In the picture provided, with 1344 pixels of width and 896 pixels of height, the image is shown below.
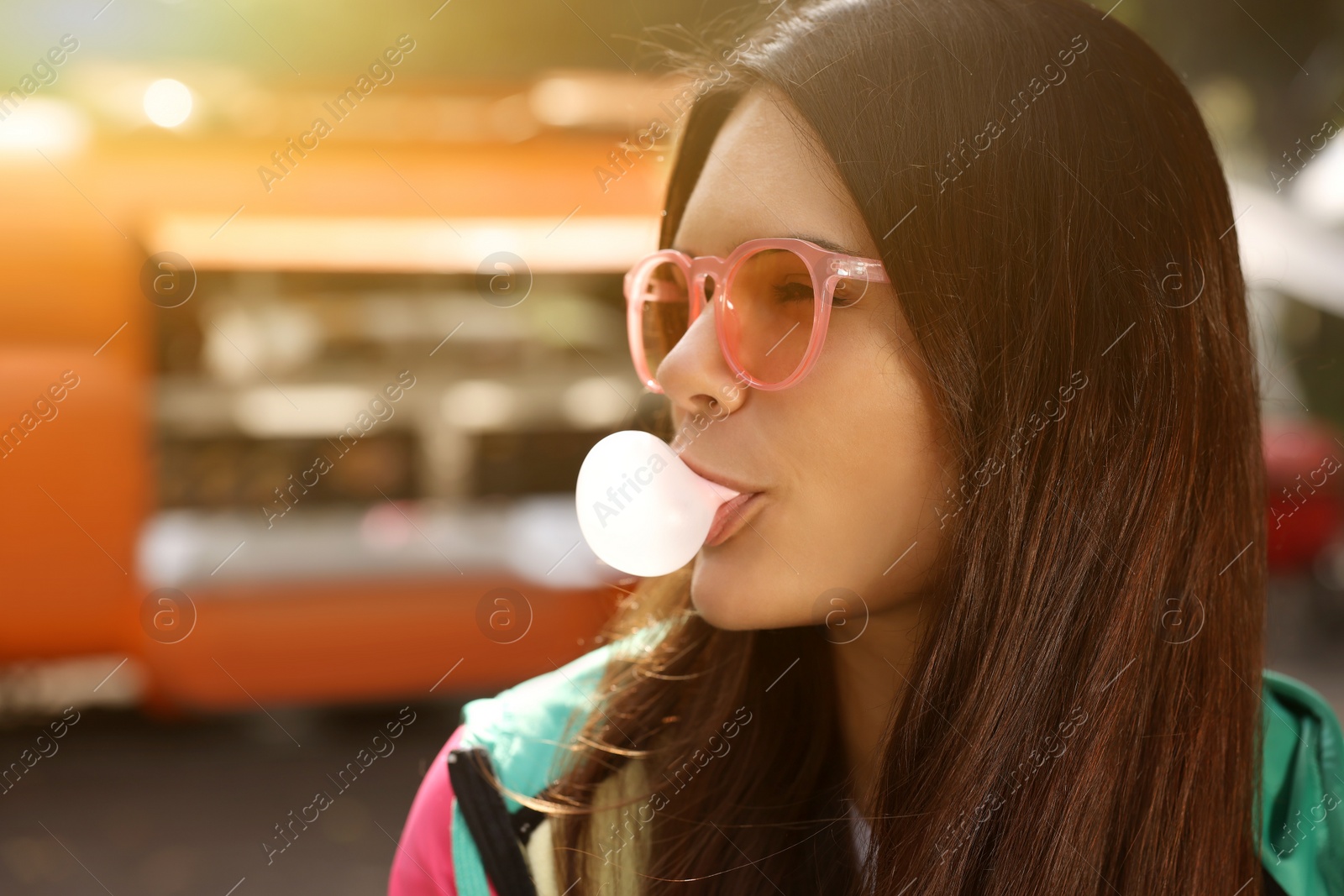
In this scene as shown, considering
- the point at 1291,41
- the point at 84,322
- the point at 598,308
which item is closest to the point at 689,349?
the point at 598,308

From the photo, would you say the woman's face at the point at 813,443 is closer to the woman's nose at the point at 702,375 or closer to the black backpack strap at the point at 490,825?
the woman's nose at the point at 702,375

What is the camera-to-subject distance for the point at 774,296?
1185 mm

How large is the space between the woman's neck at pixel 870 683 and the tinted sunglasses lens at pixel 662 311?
1.45 ft

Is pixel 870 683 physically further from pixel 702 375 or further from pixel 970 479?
pixel 702 375

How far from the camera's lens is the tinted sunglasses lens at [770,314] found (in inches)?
45.8

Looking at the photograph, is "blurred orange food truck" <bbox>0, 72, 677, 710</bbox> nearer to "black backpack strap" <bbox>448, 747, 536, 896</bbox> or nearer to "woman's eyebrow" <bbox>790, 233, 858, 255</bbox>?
"black backpack strap" <bbox>448, 747, 536, 896</bbox>

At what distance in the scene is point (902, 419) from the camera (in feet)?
3.80

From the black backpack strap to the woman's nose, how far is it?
1.67ft

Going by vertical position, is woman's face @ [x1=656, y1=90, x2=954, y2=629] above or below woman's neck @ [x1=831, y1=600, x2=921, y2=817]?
above

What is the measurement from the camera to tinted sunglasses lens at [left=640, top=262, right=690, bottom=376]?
138 cm

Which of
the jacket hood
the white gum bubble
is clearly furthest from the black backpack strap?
the jacket hood

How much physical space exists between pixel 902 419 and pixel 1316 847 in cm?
73

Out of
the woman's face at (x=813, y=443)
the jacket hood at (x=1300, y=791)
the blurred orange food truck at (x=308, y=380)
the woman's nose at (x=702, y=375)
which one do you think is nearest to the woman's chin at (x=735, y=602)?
the woman's face at (x=813, y=443)

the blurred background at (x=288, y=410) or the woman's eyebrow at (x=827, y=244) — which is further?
the blurred background at (x=288, y=410)
